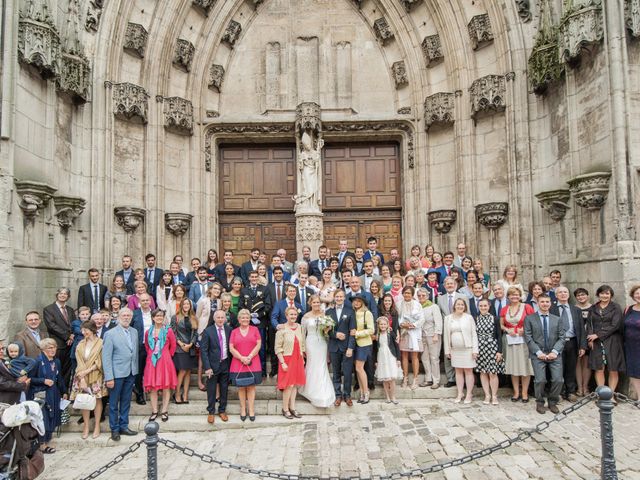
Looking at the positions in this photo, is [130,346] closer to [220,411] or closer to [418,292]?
[220,411]

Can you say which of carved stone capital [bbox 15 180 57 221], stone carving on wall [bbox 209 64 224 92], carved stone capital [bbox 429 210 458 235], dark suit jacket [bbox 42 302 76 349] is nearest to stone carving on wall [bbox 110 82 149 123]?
stone carving on wall [bbox 209 64 224 92]

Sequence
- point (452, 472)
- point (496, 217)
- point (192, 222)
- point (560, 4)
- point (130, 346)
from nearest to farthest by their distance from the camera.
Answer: point (452, 472), point (130, 346), point (560, 4), point (496, 217), point (192, 222)

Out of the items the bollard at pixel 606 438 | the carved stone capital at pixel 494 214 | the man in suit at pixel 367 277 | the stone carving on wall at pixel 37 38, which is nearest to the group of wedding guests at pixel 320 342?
the man in suit at pixel 367 277

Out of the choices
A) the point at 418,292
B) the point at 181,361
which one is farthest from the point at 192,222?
the point at 418,292

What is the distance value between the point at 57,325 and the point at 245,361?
9.69 feet

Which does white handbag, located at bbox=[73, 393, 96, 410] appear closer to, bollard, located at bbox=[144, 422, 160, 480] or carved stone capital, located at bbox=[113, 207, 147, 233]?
bollard, located at bbox=[144, 422, 160, 480]

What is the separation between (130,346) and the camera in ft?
21.5

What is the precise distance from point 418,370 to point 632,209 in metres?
4.12

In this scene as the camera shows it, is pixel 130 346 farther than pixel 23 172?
No

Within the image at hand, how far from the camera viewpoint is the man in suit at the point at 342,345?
7004 mm

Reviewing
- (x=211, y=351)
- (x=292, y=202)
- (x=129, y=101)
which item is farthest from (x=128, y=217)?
(x=211, y=351)

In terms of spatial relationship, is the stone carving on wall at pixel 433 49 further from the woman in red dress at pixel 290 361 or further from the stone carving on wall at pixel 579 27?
the woman in red dress at pixel 290 361

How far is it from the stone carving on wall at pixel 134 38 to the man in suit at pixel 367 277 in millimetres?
6748

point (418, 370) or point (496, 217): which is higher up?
point (496, 217)
